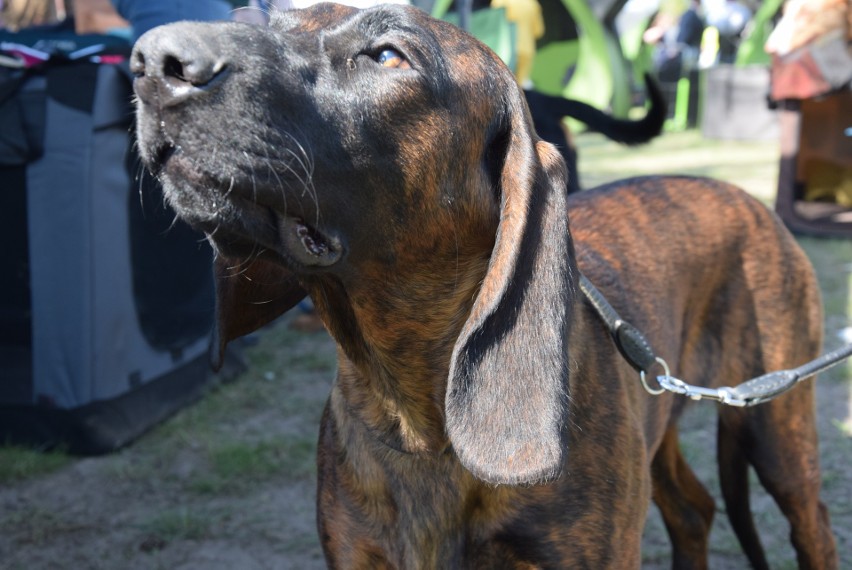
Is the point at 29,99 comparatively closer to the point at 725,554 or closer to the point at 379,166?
the point at 379,166

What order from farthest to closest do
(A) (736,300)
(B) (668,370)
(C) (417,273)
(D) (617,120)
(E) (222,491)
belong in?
1. (D) (617,120)
2. (E) (222,491)
3. (A) (736,300)
4. (B) (668,370)
5. (C) (417,273)

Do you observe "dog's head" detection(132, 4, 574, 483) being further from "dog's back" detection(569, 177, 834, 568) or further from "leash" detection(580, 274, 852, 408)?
"dog's back" detection(569, 177, 834, 568)

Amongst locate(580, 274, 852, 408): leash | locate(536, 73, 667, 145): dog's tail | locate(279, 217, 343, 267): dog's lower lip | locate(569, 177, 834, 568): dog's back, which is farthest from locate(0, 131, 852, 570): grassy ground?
locate(279, 217, 343, 267): dog's lower lip

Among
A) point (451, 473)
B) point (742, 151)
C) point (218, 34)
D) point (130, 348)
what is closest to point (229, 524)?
point (130, 348)

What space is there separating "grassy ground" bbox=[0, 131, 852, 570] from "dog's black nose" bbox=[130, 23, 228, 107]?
96.0 inches

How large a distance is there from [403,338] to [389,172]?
1.43ft

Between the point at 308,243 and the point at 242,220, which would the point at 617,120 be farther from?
the point at 242,220

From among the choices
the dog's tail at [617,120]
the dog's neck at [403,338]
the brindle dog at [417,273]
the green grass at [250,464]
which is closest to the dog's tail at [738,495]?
the brindle dog at [417,273]

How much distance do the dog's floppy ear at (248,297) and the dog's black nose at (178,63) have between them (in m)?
0.80

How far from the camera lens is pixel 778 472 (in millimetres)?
3084

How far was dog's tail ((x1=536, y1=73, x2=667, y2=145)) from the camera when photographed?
16.3ft

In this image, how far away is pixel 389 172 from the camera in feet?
6.38

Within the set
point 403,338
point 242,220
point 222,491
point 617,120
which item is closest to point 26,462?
point 222,491

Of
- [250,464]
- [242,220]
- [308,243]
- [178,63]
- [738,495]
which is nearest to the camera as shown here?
[178,63]
